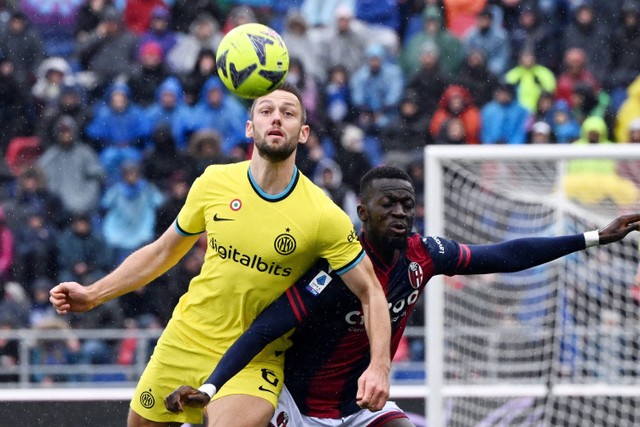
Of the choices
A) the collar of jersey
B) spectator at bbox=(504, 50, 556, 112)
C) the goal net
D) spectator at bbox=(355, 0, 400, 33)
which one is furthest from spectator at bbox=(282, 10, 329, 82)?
the collar of jersey

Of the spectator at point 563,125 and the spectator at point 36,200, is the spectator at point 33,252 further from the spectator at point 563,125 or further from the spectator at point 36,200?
the spectator at point 563,125

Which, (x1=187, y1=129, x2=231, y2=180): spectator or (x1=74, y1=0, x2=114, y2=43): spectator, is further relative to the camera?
(x1=74, y1=0, x2=114, y2=43): spectator

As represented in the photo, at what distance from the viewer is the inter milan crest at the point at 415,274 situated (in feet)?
20.8

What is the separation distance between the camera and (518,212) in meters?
9.69

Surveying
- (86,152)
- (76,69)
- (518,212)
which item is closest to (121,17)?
(76,69)

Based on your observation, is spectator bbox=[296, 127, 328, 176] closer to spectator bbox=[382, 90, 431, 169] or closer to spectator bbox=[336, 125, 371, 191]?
spectator bbox=[336, 125, 371, 191]

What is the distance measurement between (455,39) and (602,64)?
1.56m

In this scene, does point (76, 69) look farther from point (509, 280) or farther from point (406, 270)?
point (406, 270)

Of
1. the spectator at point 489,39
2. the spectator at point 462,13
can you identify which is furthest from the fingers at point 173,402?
the spectator at point 462,13

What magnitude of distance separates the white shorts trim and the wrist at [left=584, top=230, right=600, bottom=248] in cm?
123

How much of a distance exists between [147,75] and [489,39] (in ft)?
11.9

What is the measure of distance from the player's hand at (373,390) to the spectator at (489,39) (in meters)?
8.62

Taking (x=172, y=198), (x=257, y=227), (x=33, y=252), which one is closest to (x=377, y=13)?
(x=172, y=198)

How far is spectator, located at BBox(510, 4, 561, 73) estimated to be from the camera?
46.3 feet
